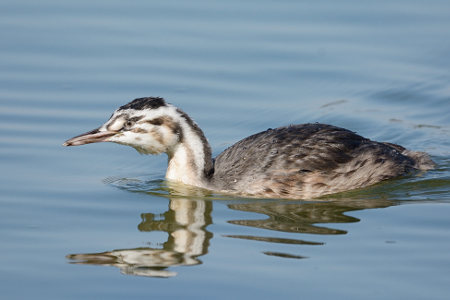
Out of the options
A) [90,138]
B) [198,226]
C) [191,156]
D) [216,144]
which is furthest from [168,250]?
[216,144]

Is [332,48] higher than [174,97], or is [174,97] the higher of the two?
[332,48]

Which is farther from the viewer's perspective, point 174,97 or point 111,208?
point 174,97

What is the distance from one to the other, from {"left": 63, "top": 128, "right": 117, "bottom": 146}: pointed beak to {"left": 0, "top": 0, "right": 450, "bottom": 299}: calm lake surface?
28.6 inches

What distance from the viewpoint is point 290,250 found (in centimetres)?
995

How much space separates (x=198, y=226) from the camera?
11.1 m

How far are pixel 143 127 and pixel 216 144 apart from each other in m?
2.49

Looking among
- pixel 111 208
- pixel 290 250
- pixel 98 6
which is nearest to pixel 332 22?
pixel 98 6

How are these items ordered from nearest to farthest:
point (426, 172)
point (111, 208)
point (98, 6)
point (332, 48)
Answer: point (111, 208) < point (426, 172) < point (332, 48) < point (98, 6)

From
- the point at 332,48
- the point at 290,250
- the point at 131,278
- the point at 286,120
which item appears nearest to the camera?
the point at 131,278

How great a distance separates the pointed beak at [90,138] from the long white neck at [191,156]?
969 mm

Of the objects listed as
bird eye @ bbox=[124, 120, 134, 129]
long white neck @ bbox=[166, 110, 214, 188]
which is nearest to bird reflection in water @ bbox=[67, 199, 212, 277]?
long white neck @ bbox=[166, 110, 214, 188]

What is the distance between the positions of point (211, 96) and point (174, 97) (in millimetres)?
623

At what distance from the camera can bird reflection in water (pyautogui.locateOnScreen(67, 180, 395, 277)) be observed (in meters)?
9.80

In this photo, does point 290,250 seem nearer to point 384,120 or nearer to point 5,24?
point 384,120
